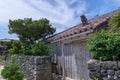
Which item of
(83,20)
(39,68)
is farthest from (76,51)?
(39,68)

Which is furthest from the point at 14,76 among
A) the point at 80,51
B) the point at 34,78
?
the point at 80,51

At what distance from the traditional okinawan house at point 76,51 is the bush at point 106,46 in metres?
2.03

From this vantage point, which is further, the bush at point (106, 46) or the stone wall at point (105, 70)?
the bush at point (106, 46)

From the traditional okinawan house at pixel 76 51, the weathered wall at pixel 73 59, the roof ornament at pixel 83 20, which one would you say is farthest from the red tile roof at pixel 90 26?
the weathered wall at pixel 73 59

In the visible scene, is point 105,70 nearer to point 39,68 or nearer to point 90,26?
point 90,26

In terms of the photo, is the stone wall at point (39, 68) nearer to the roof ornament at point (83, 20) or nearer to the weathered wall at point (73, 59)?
the weathered wall at point (73, 59)

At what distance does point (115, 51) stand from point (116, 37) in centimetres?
46

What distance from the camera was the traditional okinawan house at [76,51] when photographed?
34.7 ft

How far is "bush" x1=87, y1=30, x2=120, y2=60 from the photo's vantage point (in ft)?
24.1

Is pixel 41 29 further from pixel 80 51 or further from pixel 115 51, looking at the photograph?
pixel 115 51

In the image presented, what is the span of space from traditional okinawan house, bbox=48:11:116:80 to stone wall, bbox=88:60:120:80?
8.11 feet

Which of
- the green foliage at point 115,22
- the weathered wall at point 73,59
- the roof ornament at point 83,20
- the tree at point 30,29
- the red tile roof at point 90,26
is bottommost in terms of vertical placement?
the weathered wall at point 73,59

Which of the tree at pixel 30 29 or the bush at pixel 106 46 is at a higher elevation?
the tree at pixel 30 29

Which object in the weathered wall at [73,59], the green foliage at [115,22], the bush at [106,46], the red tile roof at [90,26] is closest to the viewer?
the bush at [106,46]
